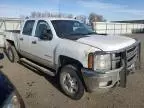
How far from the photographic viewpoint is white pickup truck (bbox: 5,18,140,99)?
5.08 m

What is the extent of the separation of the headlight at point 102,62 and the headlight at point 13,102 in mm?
2237

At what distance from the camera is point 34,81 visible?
7285 mm

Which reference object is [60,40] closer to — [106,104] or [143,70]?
[106,104]

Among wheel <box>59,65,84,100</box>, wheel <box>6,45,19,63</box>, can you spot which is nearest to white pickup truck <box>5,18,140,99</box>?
wheel <box>59,65,84,100</box>

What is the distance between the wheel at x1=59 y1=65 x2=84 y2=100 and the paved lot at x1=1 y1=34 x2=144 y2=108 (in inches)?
6.5

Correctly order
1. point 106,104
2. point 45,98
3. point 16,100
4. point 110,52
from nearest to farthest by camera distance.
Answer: point 16,100 → point 110,52 → point 106,104 → point 45,98

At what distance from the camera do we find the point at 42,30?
23.7ft

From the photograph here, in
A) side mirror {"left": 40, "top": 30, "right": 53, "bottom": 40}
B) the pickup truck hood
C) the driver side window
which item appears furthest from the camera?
the driver side window

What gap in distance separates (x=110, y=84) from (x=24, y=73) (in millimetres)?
3864

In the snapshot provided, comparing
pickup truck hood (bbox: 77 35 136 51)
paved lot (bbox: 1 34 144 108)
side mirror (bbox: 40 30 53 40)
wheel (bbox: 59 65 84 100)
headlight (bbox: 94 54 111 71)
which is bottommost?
paved lot (bbox: 1 34 144 108)

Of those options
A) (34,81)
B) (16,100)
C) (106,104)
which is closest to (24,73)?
(34,81)

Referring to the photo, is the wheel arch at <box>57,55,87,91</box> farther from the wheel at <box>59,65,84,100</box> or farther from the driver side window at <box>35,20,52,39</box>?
the driver side window at <box>35,20,52,39</box>

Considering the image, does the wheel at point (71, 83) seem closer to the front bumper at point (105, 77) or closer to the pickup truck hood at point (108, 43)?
the front bumper at point (105, 77)

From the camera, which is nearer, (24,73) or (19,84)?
(19,84)
